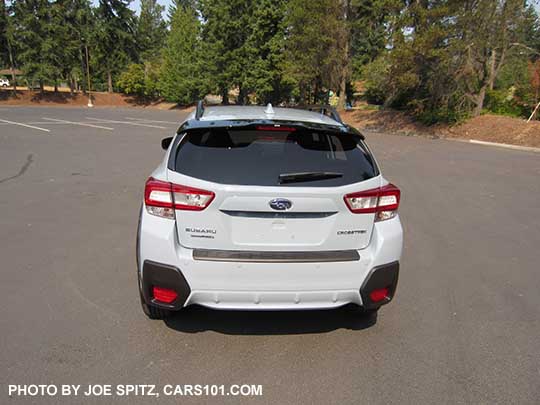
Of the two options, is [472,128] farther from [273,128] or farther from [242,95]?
[242,95]

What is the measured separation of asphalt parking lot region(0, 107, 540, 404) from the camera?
2387 millimetres

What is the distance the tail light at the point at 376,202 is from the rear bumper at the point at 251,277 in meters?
0.21

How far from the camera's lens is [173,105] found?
50.3m

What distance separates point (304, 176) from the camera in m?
2.46

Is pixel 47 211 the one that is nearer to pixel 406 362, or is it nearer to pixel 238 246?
pixel 238 246

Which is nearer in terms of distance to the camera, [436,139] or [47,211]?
[47,211]

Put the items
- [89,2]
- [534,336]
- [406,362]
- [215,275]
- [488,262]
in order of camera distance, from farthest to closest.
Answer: [89,2] → [488,262] → [534,336] → [406,362] → [215,275]

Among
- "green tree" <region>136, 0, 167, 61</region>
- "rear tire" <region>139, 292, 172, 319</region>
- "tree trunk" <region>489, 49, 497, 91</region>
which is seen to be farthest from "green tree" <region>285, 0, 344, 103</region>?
"green tree" <region>136, 0, 167, 61</region>

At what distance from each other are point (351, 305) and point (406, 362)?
54cm

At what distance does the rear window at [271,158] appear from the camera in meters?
2.43

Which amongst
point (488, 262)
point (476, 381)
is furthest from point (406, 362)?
point (488, 262)

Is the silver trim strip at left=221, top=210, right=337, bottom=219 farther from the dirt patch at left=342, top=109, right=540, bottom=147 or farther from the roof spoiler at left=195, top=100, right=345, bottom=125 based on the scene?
the dirt patch at left=342, top=109, right=540, bottom=147

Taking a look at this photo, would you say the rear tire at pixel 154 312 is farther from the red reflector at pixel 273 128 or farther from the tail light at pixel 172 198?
the red reflector at pixel 273 128

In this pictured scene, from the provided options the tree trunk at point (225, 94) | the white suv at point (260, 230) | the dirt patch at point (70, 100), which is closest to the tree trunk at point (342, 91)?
the tree trunk at point (225, 94)
